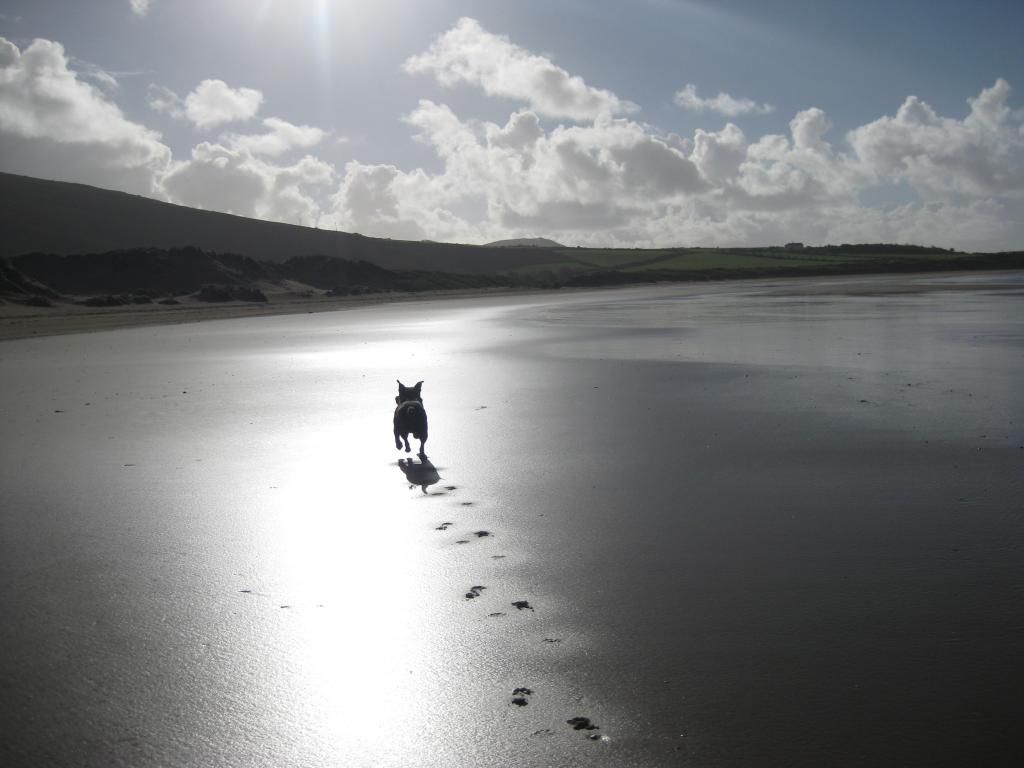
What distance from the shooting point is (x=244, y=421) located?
1097 centimetres

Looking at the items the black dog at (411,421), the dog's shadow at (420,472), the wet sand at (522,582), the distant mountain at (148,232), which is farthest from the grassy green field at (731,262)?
the dog's shadow at (420,472)

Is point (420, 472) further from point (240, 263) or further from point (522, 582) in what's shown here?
point (240, 263)

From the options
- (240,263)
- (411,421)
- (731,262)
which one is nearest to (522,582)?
(411,421)

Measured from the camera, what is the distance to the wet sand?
359cm

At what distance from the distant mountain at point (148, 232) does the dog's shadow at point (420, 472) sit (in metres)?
71.7

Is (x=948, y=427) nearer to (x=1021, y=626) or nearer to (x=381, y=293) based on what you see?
(x=1021, y=626)

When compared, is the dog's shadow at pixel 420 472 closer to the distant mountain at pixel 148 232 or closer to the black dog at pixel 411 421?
the black dog at pixel 411 421

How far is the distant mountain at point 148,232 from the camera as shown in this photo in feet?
280

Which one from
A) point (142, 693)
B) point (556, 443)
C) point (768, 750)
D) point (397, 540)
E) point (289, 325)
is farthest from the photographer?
point (289, 325)

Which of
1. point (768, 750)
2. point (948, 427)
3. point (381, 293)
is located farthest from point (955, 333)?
point (381, 293)

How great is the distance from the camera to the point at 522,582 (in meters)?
5.23

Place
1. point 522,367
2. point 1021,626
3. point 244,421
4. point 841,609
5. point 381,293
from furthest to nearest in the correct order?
1. point 381,293
2. point 522,367
3. point 244,421
4. point 841,609
5. point 1021,626

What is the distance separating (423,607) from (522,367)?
11.6 metres

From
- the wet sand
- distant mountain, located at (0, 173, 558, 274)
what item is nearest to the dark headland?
distant mountain, located at (0, 173, 558, 274)
